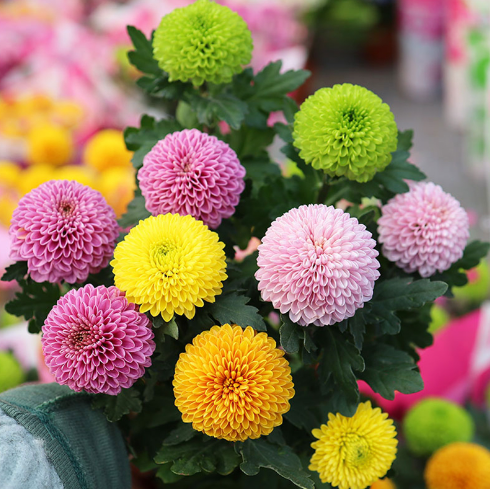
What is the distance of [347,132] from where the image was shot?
20.6 inches

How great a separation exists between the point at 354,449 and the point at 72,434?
0.26 meters

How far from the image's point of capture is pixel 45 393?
22.1 inches

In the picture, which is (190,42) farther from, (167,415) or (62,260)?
(167,415)

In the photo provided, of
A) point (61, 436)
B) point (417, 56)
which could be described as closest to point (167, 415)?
point (61, 436)

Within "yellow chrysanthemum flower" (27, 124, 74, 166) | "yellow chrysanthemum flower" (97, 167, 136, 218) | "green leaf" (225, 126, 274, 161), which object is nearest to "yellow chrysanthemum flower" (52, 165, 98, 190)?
"yellow chrysanthemum flower" (97, 167, 136, 218)

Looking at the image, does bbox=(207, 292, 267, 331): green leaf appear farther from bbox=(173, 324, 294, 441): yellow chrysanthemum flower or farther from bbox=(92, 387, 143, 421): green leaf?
bbox=(92, 387, 143, 421): green leaf

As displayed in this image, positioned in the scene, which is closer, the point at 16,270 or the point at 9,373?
the point at 16,270

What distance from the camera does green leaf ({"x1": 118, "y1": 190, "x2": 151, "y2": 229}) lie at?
598 mm

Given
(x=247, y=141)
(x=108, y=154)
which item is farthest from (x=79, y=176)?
(x=247, y=141)

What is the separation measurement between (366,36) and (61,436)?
3898 mm

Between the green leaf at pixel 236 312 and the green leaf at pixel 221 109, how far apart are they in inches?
7.1

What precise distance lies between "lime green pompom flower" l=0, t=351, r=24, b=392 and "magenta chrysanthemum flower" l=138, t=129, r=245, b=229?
18.1 inches

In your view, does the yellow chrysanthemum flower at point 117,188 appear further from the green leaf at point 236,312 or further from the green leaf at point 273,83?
the green leaf at point 236,312

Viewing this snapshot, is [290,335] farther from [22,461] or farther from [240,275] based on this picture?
[22,461]
